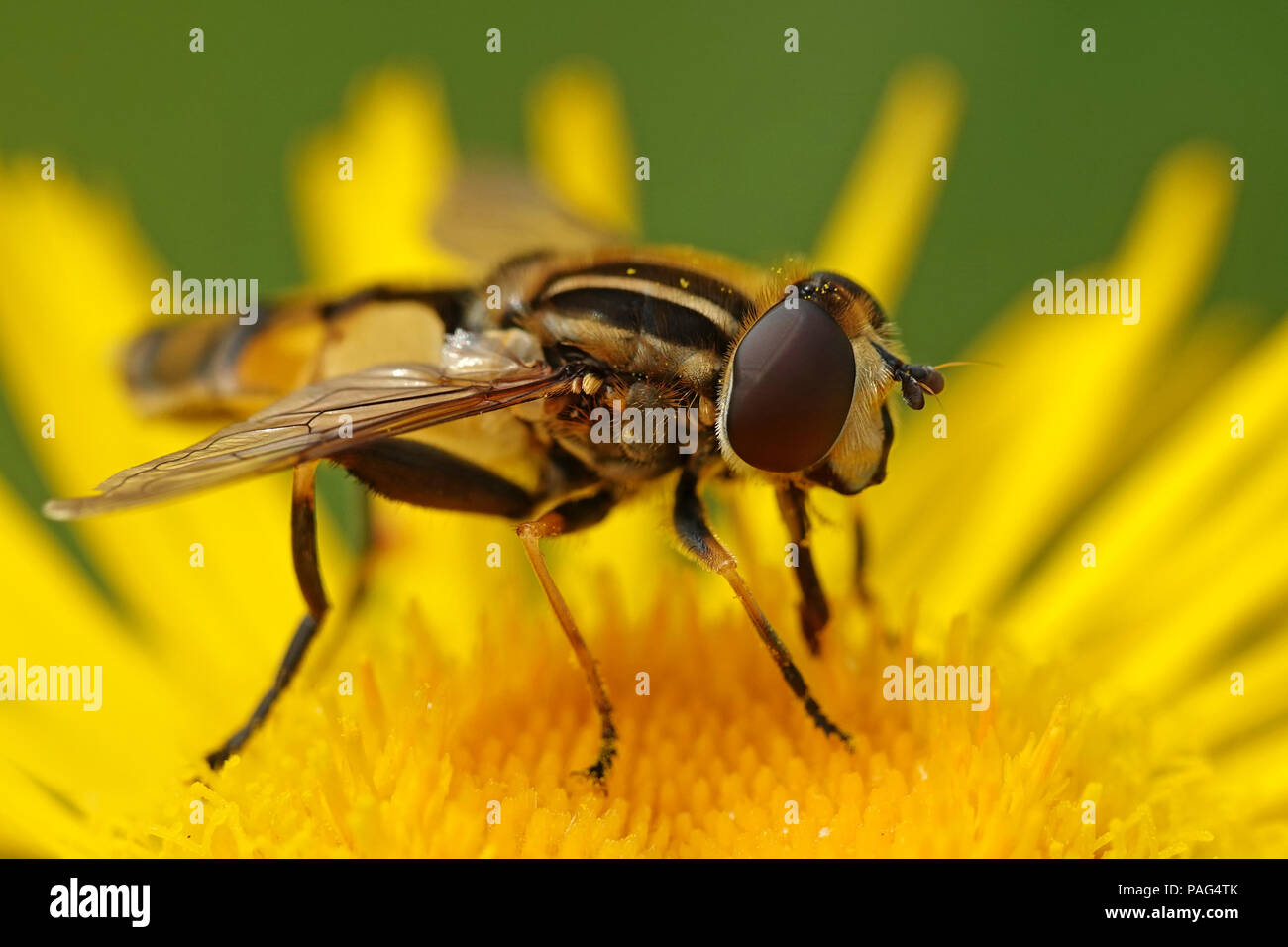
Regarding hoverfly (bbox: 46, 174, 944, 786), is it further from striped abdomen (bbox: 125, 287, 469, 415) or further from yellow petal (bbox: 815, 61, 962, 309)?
yellow petal (bbox: 815, 61, 962, 309)

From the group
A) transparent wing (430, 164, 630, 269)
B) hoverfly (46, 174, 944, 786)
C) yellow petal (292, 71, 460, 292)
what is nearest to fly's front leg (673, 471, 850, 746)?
hoverfly (46, 174, 944, 786)

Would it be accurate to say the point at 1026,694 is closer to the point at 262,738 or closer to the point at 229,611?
the point at 262,738

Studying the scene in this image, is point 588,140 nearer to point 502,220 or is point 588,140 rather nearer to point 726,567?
point 502,220

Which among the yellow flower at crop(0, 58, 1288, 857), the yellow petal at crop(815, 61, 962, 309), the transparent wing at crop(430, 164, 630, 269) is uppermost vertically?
the yellow petal at crop(815, 61, 962, 309)

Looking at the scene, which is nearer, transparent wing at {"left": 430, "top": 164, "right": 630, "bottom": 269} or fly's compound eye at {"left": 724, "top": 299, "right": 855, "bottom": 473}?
fly's compound eye at {"left": 724, "top": 299, "right": 855, "bottom": 473}

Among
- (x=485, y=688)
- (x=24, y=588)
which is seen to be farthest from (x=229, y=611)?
(x=485, y=688)

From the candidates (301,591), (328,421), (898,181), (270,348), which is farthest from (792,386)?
(898,181)

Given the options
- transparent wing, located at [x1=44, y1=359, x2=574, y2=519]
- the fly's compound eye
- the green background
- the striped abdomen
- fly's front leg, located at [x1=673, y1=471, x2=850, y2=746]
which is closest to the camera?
transparent wing, located at [x1=44, y1=359, x2=574, y2=519]
